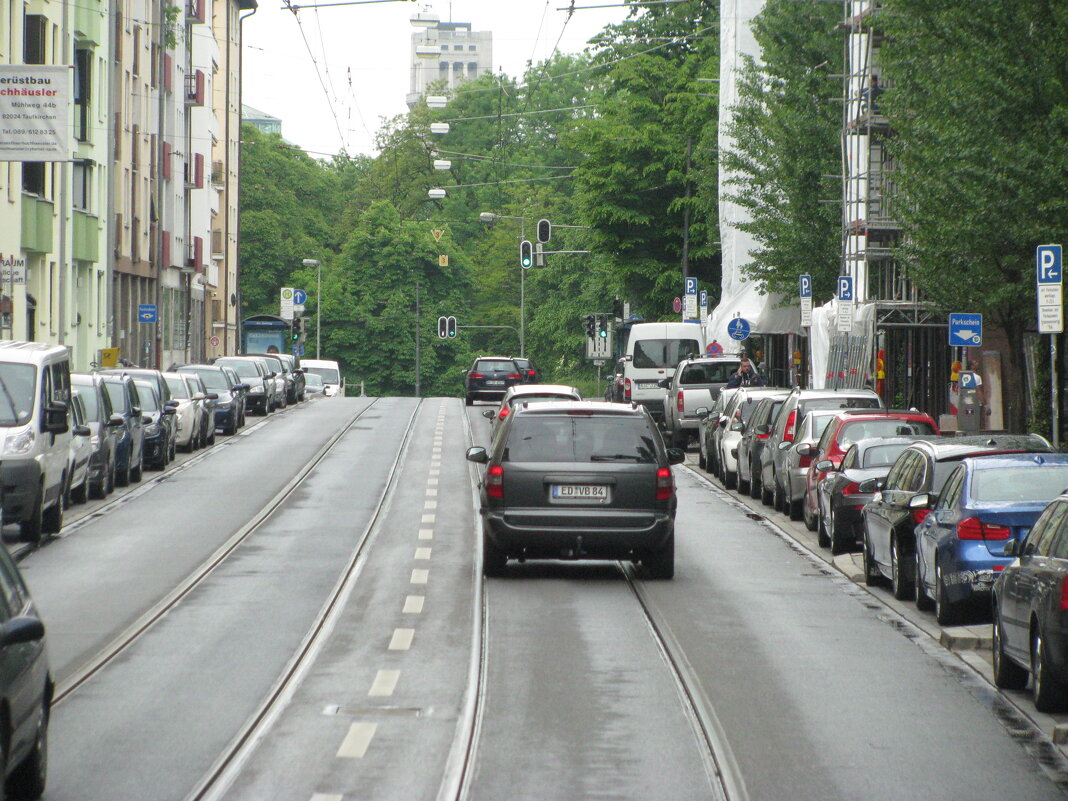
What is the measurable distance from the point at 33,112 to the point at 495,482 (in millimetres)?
17210

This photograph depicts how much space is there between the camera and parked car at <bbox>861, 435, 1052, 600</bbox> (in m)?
15.9

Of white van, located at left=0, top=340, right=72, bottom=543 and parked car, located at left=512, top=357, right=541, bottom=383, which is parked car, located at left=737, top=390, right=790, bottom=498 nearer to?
white van, located at left=0, top=340, right=72, bottom=543

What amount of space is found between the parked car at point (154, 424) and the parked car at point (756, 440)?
31.1ft

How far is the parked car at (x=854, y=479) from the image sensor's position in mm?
19922

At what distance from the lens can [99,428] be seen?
26297 millimetres

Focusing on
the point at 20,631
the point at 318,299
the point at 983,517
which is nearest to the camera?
the point at 20,631

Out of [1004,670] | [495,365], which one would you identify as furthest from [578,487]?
[495,365]

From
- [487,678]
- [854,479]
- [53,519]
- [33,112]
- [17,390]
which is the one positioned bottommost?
[487,678]

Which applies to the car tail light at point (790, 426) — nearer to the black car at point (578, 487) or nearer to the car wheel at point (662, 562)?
the car wheel at point (662, 562)


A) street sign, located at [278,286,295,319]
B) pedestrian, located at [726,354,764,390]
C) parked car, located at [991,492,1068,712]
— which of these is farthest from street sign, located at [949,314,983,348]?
street sign, located at [278,286,295,319]

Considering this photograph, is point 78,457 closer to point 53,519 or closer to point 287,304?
point 53,519

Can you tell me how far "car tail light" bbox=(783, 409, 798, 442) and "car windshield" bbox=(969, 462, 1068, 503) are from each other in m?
11.9

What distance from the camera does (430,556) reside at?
19.7 m

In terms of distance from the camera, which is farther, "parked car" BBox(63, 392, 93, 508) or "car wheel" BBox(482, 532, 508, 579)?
"parked car" BBox(63, 392, 93, 508)
